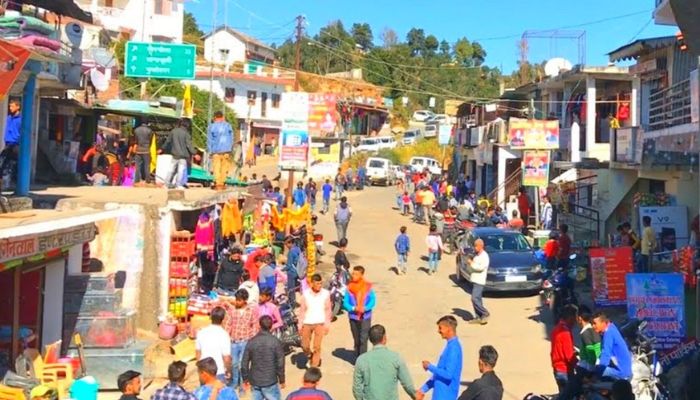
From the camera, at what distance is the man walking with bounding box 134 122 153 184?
54.5 ft

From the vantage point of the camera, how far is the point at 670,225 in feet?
57.6

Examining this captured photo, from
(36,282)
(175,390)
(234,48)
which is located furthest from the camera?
(234,48)

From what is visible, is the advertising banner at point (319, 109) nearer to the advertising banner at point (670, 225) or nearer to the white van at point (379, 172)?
the advertising banner at point (670, 225)

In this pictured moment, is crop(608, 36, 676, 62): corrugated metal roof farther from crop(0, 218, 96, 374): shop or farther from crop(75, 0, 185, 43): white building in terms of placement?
crop(75, 0, 185, 43): white building

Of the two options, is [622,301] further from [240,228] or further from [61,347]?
[61,347]

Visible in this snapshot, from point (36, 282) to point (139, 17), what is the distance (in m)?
44.7

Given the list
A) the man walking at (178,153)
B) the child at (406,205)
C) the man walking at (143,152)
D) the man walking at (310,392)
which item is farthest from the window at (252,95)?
the man walking at (310,392)

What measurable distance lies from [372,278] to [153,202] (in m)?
9.08

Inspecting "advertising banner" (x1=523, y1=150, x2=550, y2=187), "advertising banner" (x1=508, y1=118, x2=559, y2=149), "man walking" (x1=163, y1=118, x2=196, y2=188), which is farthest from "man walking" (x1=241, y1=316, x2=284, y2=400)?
"advertising banner" (x1=508, y1=118, x2=559, y2=149)

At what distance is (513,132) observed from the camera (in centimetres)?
2731

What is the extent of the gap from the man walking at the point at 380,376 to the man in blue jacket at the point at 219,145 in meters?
10.6

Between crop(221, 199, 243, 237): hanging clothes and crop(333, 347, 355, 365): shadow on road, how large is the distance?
4055 mm

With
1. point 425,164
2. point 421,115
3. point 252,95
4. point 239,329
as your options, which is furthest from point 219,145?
point 421,115

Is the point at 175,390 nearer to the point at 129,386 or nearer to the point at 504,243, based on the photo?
the point at 129,386
